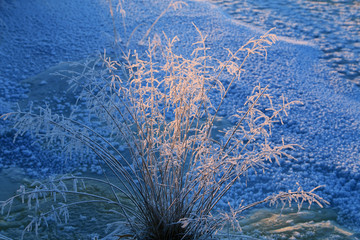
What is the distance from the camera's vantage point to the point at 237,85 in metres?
2.87

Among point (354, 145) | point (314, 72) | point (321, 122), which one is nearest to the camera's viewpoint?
point (354, 145)

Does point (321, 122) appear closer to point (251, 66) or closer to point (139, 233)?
point (251, 66)

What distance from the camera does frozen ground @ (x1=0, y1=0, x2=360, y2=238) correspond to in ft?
6.55

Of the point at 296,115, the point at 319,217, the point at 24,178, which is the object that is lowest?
the point at 319,217

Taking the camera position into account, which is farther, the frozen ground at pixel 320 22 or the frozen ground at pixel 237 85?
the frozen ground at pixel 320 22

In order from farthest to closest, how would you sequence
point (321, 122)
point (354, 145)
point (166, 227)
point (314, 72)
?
point (314, 72) < point (321, 122) < point (354, 145) < point (166, 227)

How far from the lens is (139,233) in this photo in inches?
52.7

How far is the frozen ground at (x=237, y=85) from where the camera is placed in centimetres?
200

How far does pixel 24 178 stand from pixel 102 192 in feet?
1.49

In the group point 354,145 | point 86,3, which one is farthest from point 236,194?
point 86,3

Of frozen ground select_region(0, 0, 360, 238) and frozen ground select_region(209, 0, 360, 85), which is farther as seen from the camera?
frozen ground select_region(209, 0, 360, 85)

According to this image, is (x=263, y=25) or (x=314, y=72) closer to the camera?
(x=314, y=72)

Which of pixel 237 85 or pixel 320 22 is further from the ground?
pixel 320 22

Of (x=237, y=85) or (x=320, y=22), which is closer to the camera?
(x=237, y=85)
